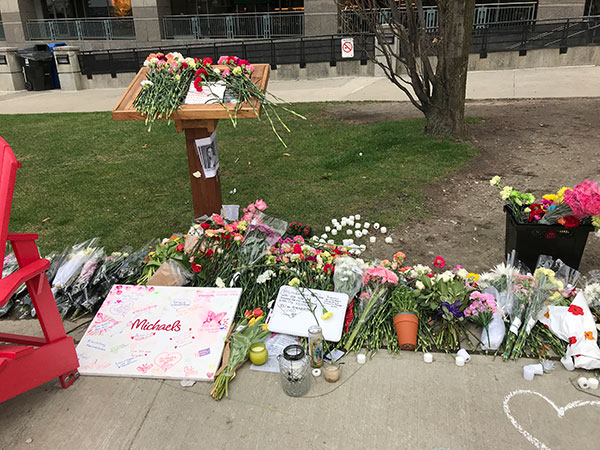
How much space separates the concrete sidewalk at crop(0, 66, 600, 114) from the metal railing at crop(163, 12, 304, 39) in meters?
4.48

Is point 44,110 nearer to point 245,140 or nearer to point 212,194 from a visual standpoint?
point 245,140

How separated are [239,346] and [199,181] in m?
1.67

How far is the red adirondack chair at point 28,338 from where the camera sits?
2.38 meters

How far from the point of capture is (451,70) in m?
6.96

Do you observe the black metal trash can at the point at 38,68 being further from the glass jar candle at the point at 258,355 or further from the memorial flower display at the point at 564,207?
the memorial flower display at the point at 564,207

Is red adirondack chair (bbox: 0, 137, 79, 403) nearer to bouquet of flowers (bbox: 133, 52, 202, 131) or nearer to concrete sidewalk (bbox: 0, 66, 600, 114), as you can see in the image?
bouquet of flowers (bbox: 133, 52, 202, 131)

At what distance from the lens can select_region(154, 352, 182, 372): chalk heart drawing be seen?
2.94 m

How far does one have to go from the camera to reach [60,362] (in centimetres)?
273

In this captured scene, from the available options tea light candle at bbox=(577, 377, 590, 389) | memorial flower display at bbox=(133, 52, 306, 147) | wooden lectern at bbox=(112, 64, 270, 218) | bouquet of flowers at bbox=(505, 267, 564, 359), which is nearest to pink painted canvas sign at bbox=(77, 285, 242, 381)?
wooden lectern at bbox=(112, 64, 270, 218)

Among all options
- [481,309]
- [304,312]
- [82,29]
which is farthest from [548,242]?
[82,29]

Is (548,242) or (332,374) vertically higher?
(548,242)

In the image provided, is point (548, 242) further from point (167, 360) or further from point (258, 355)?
point (167, 360)

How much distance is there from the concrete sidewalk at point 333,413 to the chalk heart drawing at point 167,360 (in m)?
0.10

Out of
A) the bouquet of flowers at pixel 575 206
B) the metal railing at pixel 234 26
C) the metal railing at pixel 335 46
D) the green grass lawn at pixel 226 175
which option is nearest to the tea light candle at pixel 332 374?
the bouquet of flowers at pixel 575 206
